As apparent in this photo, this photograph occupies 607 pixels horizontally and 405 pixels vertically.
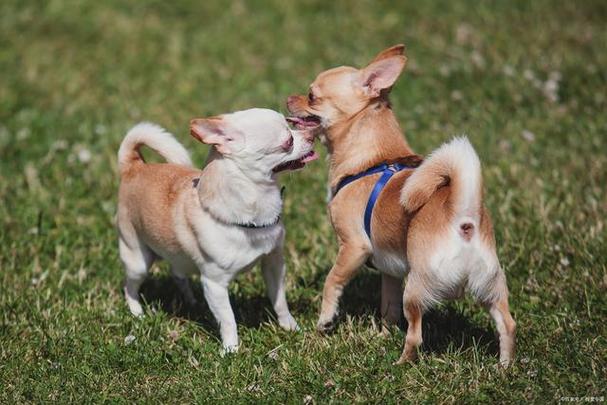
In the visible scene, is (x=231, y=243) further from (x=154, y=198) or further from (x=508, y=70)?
(x=508, y=70)

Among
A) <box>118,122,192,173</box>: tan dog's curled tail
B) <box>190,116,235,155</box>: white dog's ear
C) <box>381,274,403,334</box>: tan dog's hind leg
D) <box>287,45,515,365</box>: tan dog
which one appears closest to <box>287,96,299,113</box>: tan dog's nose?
<box>287,45,515,365</box>: tan dog

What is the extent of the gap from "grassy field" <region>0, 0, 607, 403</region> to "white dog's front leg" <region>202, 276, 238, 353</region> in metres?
0.09

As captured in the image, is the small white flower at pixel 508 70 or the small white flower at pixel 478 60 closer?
the small white flower at pixel 508 70

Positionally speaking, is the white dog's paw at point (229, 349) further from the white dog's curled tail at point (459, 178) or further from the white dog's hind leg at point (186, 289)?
the white dog's curled tail at point (459, 178)

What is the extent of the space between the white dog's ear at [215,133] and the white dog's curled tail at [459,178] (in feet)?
3.10

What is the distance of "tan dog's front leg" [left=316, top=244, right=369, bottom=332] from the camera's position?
417 cm

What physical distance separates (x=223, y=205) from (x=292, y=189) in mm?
2050

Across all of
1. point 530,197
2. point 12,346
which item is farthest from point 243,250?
point 530,197

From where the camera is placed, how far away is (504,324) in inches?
145

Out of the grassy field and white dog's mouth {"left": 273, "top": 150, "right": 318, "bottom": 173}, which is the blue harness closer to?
white dog's mouth {"left": 273, "top": 150, "right": 318, "bottom": 173}

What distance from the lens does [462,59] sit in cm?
788

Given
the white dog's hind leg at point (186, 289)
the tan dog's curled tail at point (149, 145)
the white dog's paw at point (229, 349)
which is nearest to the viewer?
the white dog's paw at point (229, 349)

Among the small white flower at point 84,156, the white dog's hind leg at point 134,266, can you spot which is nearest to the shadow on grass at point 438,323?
the white dog's hind leg at point 134,266

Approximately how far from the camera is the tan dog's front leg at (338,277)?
4.17 metres
